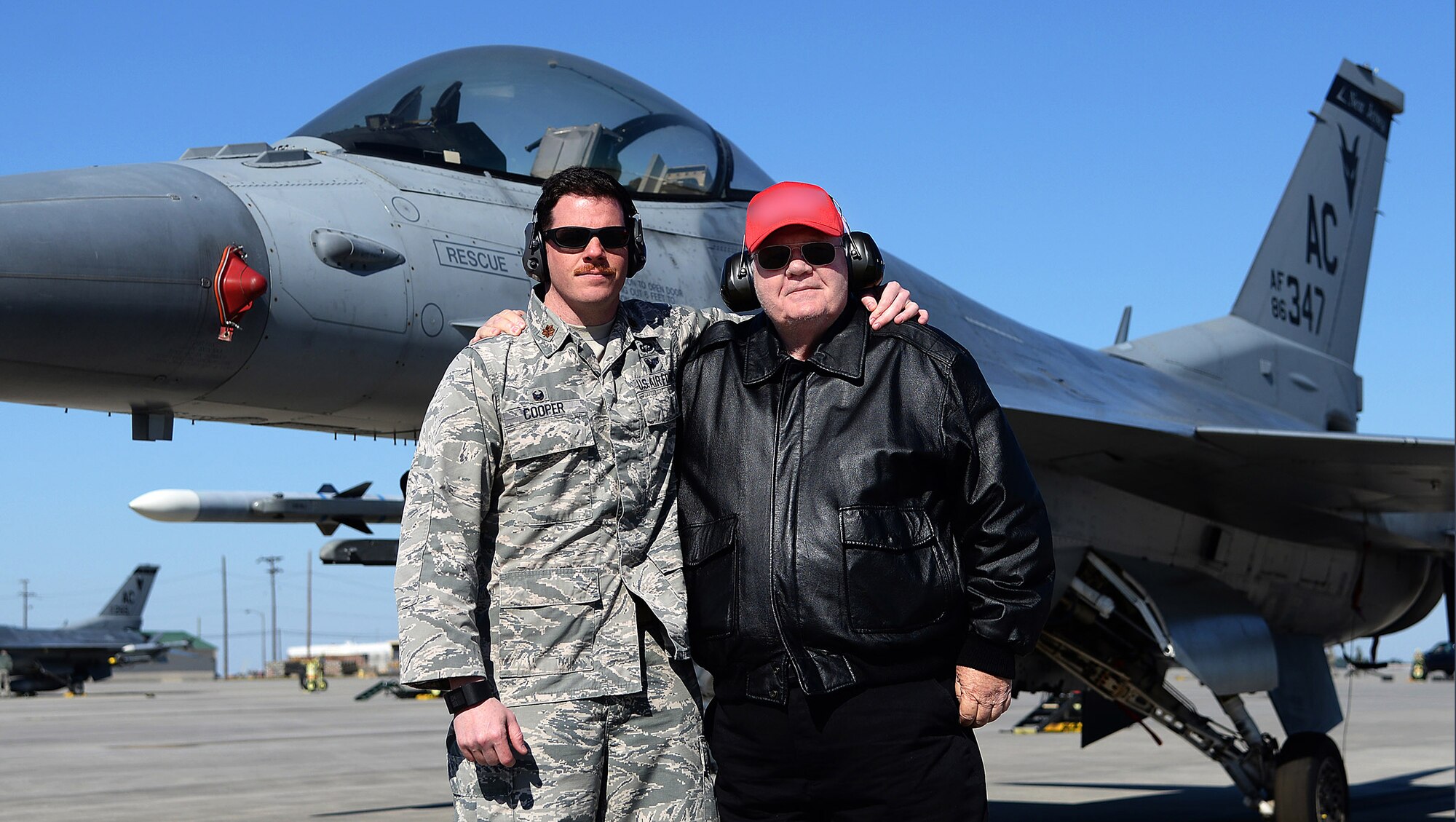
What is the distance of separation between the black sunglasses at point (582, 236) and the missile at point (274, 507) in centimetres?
520

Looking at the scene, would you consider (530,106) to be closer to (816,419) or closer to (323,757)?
(816,419)

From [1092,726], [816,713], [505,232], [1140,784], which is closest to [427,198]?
[505,232]

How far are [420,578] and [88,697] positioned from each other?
46.5 m

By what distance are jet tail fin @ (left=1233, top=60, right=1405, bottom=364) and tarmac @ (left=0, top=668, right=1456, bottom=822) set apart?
3.84m

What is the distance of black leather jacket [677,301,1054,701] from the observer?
289cm

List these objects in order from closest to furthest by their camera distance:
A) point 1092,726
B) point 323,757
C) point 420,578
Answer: point 420,578
point 1092,726
point 323,757

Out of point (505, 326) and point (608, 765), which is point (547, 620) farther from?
point (505, 326)

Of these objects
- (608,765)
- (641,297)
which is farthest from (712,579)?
(641,297)

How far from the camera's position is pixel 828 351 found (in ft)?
10.2

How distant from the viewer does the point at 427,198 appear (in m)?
5.54

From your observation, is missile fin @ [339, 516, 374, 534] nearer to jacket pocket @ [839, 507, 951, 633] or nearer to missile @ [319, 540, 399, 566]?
missile @ [319, 540, 399, 566]

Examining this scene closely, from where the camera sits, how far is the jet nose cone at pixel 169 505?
31.2 ft

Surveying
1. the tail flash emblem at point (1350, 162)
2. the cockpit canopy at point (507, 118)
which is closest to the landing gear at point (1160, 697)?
the cockpit canopy at point (507, 118)

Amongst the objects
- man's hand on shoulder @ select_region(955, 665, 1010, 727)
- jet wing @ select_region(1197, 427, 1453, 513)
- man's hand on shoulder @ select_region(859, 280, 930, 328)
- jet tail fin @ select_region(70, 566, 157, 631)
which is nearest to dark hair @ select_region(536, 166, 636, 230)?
man's hand on shoulder @ select_region(859, 280, 930, 328)
